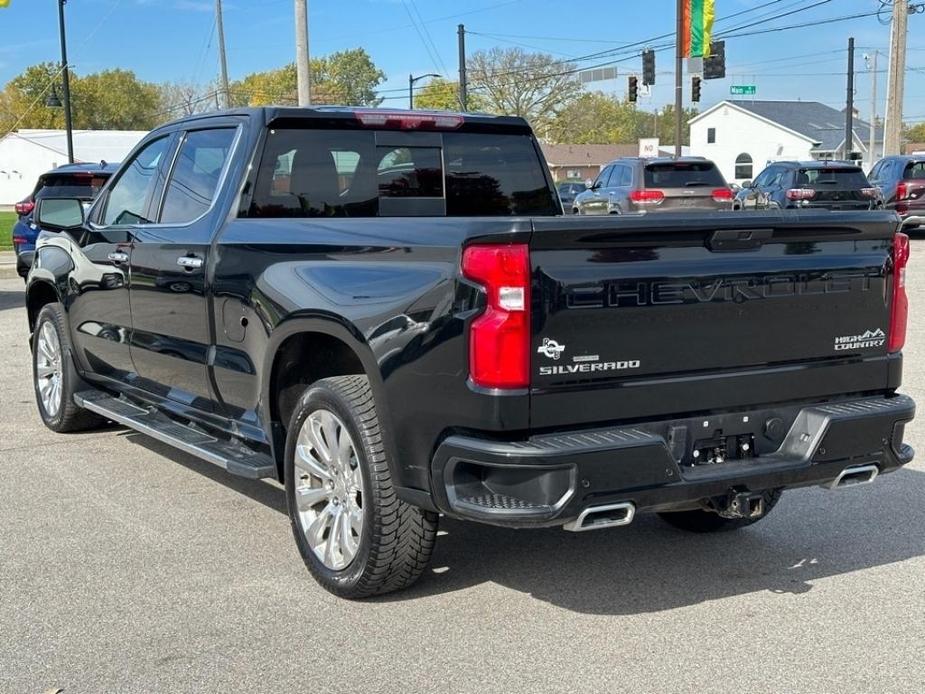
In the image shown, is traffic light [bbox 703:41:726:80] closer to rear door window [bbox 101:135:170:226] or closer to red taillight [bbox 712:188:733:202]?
red taillight [bbox 712:188:733:202]

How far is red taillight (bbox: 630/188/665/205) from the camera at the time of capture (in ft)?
67.8

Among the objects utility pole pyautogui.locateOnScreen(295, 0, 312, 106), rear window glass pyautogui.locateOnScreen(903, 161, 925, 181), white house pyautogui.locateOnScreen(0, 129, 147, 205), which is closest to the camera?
utility pole pyautogui.locateOnScreen(295, 0, 312, 106)

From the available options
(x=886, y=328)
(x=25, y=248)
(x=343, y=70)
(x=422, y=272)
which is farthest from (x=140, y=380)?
(x=343, y=70)

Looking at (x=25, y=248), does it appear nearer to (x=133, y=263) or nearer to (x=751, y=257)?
(x=133, y=263)

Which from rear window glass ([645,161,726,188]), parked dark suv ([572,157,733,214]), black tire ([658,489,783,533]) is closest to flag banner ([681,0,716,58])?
parked dark suv ([572,157,733,214])

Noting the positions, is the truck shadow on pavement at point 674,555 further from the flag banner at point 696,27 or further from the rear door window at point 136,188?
the flag banner at point 696,27

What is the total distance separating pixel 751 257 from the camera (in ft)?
13.6

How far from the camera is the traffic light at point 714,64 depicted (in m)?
36.4

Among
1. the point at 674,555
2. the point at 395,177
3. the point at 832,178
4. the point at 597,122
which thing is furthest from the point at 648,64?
the point at 597,122

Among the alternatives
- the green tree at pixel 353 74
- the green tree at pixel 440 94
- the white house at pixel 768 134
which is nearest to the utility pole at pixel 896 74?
the white house at pixel 768 134

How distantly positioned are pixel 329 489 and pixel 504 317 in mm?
1278

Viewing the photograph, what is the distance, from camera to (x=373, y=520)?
4.18 metres

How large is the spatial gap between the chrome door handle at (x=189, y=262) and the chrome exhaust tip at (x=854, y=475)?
2978 mm

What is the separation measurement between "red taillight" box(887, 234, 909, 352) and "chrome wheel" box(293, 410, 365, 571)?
7.27 ft
